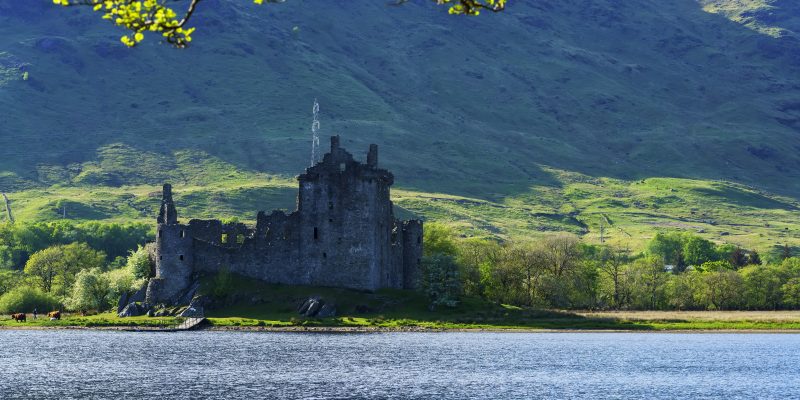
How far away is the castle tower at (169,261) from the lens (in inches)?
5315

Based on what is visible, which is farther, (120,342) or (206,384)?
(120,342)

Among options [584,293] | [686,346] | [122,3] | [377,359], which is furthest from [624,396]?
[584,293]

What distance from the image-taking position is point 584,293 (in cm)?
15362

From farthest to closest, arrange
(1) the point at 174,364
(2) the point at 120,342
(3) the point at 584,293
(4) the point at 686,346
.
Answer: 1. (3) the point at 584,293
2. (4) the point at 686,346
3. (2) the point at 120,342
4. (1) the point at 174,364

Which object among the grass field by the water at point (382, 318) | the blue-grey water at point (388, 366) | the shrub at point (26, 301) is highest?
the shrub at point (26, 301)

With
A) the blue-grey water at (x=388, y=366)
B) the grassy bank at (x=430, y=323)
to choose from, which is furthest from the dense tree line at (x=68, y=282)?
the blue-grey water at (x=388, y=366)

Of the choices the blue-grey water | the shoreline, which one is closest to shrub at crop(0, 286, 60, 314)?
the shoreline

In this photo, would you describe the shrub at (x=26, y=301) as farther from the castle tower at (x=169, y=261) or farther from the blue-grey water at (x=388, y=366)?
the blue-grey water at (x=388, y=366)

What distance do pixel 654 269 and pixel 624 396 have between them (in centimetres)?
9179

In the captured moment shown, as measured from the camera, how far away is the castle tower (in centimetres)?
13500

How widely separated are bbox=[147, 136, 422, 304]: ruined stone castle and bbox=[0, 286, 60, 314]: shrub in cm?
1580

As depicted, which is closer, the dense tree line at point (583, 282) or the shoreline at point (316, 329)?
the shoreline at point (316, 329)

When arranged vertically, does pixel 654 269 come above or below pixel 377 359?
above

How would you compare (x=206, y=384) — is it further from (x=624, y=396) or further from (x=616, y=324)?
(x=616, y=324)
